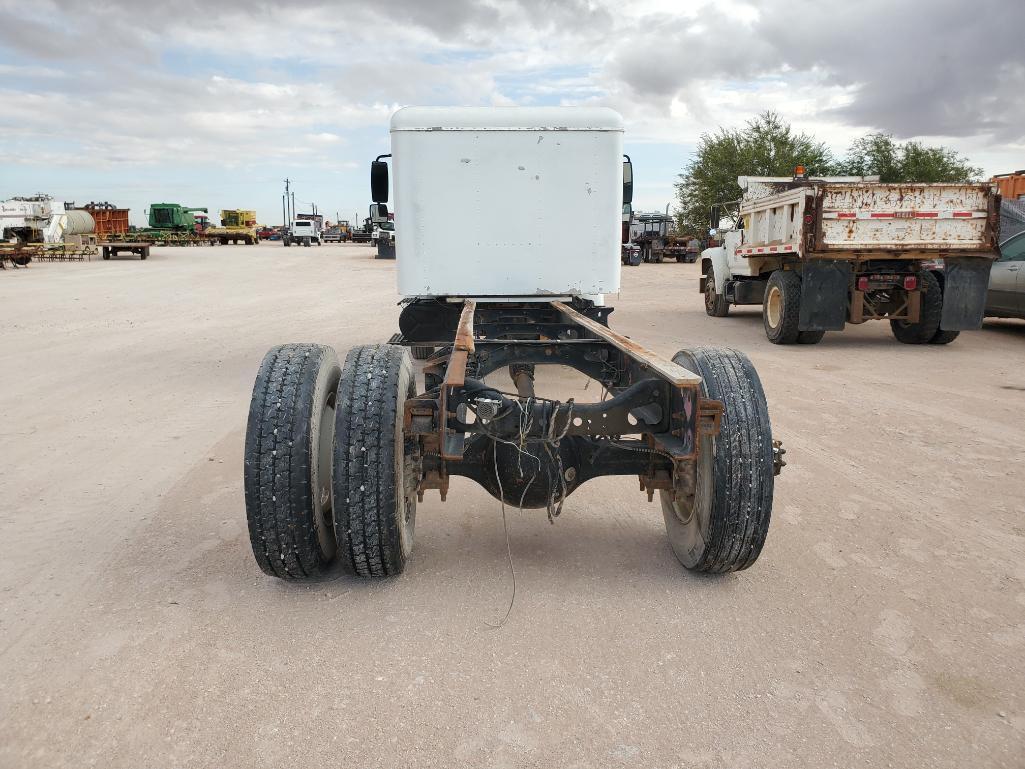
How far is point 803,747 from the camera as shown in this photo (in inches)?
95.5

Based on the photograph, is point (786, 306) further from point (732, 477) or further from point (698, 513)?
point (732, 477)

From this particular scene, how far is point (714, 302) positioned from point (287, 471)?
13.0 m

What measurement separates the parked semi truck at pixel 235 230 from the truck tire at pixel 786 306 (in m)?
48.5

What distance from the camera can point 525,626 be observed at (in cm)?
313

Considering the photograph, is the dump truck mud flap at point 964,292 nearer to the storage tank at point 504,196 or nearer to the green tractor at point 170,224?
the storage tank at point 504,196

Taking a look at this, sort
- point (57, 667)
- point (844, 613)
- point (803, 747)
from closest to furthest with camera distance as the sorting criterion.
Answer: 1. point (803, 747)
2. point (57, 667)
3. point (844, 613)

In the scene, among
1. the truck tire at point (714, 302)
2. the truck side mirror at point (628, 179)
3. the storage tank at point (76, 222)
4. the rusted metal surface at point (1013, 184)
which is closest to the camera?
the truck side mirror at point (628, 179)

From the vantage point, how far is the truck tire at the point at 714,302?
48.7ft

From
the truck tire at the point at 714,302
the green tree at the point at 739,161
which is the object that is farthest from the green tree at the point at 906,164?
the truck tire at the point at 714,302

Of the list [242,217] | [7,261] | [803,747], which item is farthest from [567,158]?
[242,217]

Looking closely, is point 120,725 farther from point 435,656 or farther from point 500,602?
point 500,602

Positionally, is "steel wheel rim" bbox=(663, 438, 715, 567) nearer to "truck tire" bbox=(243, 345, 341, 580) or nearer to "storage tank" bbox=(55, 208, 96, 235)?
"truck tire" bbox=(243, 345, 341, 580)

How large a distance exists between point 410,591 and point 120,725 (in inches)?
49.1

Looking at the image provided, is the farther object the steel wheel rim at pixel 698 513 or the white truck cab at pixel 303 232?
the white truck cab at pixel 303 232
